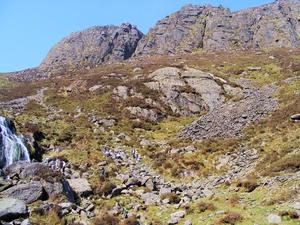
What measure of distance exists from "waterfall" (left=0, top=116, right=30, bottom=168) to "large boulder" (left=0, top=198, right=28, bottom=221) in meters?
8.74

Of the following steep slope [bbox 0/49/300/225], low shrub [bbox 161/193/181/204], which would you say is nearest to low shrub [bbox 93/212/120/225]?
steep slope [bbox 0/49/300/225]

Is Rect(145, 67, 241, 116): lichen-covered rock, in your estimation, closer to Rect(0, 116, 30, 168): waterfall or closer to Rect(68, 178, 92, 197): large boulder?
Rect(0, 116, 30, 168): waterfall

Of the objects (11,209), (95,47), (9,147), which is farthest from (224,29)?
(11,209)

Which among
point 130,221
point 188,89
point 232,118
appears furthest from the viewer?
point 188,89

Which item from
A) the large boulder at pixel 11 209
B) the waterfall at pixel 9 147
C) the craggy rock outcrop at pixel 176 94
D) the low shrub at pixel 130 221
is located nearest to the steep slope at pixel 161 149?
the craggy rock outcrop at pixel 176 94

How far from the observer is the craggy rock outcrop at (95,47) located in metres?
142

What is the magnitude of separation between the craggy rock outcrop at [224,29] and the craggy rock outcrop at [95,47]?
426 inches

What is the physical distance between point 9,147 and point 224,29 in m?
112

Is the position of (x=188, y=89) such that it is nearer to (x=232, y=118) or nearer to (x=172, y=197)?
(x=232, y=118)

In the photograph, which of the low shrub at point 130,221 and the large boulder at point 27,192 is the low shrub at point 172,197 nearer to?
the low shrub at point 130,221

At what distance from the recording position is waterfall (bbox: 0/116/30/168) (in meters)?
28.4

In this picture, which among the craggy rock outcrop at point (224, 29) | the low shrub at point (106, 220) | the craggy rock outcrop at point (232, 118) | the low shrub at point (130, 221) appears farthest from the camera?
the craggy rock outcrop at point (224, 29)

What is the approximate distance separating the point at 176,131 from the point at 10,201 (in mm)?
25159

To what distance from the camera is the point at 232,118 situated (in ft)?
128
